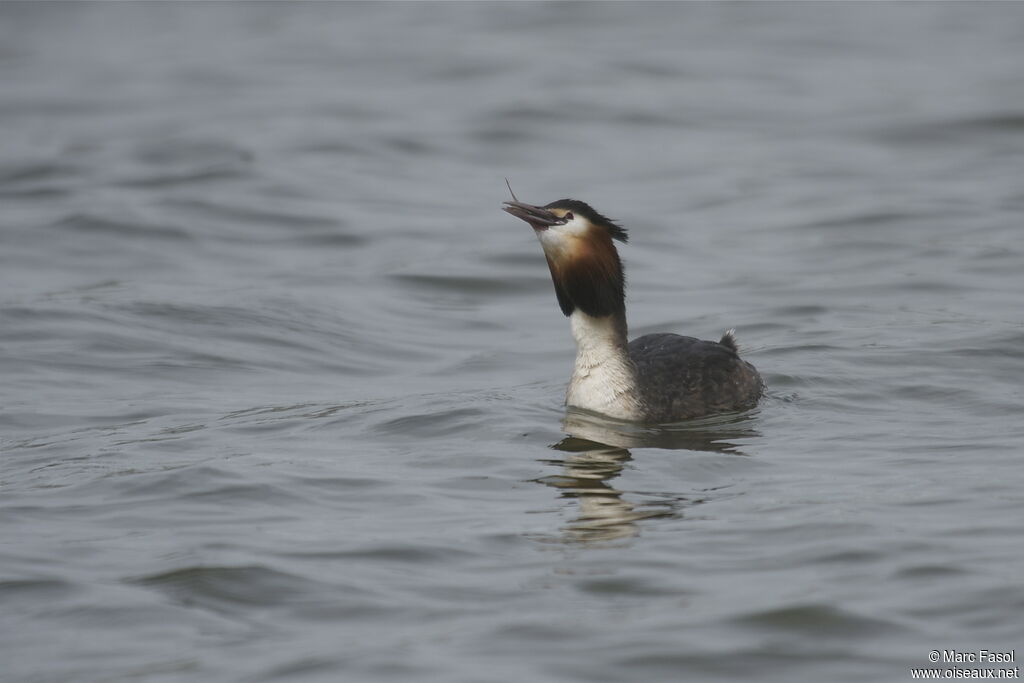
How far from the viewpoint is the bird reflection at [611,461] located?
309 inches

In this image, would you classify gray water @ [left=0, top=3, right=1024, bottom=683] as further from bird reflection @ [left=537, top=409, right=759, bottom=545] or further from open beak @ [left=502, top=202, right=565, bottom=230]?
open beak @ [left=502, top=202, right=565, bottom=230]

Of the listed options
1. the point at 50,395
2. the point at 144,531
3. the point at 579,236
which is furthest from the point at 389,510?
the point at 50,395

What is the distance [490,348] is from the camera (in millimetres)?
12977

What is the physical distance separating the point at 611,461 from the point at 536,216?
5.05ft

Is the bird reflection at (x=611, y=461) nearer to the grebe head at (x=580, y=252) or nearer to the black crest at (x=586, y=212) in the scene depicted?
the grebe head at (x=580, y=252)

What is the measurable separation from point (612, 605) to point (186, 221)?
11.4 metres

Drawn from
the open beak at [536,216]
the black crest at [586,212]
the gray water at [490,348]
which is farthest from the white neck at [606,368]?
the open beak at [536,216]

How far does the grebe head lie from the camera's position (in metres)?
9.64

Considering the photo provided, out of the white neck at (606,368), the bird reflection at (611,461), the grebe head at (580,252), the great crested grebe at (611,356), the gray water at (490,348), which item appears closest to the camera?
the gray water at (490,348)

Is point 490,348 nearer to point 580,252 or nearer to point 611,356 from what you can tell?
point 611,356

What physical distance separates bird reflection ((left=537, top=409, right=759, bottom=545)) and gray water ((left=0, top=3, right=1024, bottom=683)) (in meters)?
0.04

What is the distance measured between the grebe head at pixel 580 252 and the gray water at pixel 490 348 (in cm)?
75

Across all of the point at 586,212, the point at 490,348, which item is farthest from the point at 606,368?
the point at 490,348

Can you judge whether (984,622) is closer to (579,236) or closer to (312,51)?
(579,236)
